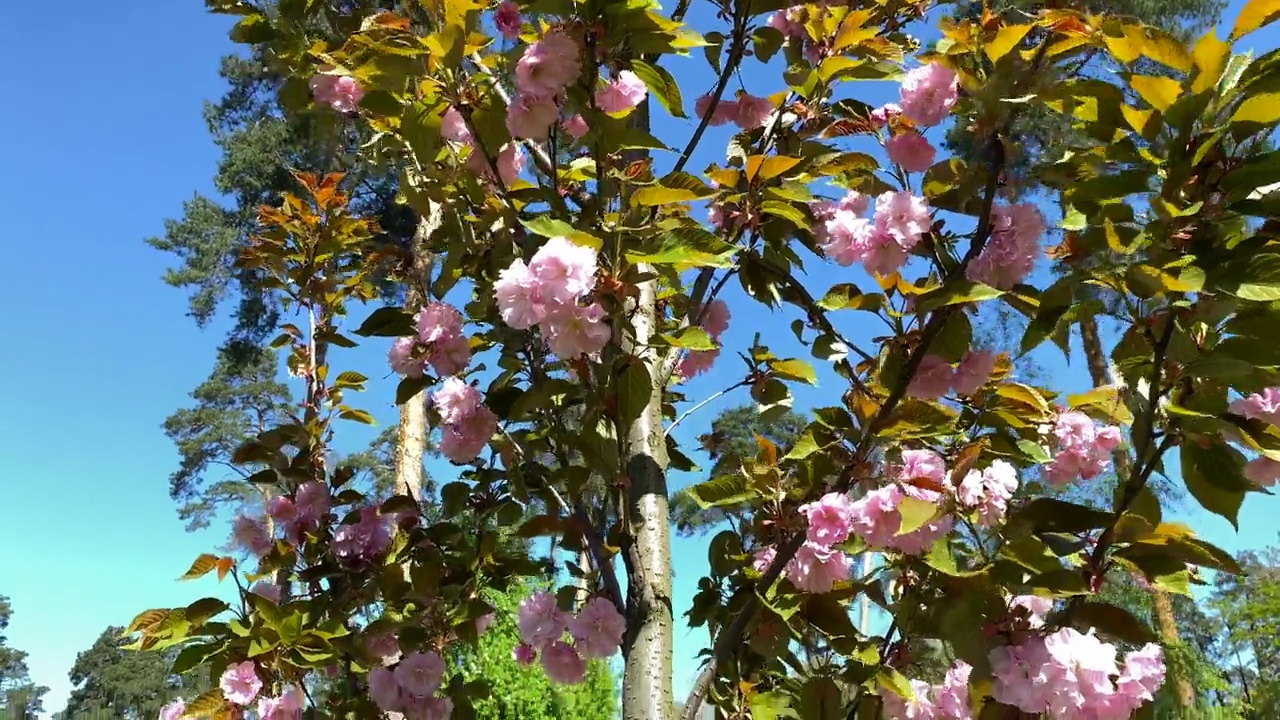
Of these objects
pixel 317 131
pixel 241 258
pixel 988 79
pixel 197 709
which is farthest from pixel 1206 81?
pixel 241 258

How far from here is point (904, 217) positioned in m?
1.09

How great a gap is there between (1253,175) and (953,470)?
0.47m

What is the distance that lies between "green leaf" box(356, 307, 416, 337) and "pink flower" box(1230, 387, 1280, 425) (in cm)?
120

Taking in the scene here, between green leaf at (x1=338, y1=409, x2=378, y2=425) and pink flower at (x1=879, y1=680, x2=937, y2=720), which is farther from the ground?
green leaf at (x1=338, y1=409, x2=378, y2=425)

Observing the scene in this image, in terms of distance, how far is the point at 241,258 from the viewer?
236 cm

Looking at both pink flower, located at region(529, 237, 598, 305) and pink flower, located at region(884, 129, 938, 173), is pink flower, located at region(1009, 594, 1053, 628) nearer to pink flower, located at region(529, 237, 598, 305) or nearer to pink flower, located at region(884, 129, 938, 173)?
pink flower, located at region(884, 129, 938, 173)

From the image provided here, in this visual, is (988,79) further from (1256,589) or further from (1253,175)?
(1256,589)

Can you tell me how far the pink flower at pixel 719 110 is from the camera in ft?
4.93

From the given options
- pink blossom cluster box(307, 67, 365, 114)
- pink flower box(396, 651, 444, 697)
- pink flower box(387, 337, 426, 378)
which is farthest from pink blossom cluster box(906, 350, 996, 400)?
pink blossom cluster box(307, 67, 365, 114)

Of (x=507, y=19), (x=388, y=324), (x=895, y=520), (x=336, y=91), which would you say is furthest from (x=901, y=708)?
(x=336, y=91)

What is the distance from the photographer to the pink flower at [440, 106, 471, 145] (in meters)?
1.24

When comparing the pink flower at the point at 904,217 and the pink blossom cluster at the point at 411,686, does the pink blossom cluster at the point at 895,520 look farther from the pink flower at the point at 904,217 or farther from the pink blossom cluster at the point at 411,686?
the pink blossom cluster at the point at 411,686

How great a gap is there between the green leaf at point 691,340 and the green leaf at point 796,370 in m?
0.43

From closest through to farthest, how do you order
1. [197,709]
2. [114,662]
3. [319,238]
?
1. [197,709]
2. [319,238]
3. [114,662]
